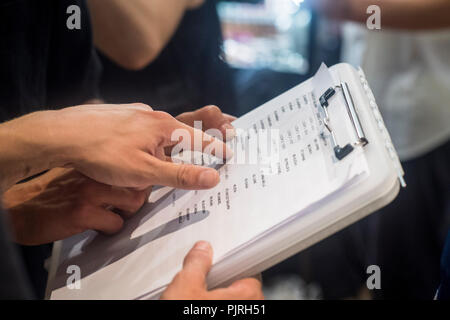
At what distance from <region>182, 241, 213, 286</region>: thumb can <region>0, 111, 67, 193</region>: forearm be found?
0.15 meters

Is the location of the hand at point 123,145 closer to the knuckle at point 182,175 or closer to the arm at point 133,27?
the knuckle at point 182,175

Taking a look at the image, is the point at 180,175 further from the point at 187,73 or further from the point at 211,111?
the point at 187,73

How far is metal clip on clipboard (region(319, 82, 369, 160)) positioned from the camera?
345mm

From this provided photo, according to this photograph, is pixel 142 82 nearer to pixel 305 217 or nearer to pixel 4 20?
pixel 4 20

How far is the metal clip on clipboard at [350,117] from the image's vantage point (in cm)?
35

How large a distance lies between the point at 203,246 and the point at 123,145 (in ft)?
0.39

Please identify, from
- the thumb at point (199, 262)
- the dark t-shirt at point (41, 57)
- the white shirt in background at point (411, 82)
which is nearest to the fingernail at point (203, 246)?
the thumb at point (199, 262)

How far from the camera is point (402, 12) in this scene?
68cm

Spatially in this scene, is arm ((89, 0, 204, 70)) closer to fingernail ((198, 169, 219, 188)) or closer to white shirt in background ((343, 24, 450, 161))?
fingernail ((198, 169, 219, 188))

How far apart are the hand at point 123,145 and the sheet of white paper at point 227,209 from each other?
4 cm

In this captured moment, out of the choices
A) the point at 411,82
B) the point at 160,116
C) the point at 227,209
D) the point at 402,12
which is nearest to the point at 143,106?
the point at 160,116

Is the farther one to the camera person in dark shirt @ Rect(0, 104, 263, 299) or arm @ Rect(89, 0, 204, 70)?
arm @ Rect(89, 0, 204, 70)

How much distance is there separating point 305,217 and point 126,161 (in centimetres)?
17

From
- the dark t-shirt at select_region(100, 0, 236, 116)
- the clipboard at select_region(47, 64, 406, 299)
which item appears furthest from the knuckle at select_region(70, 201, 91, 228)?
the dark t-shirt at select_region(100, 0, 236, 116)
